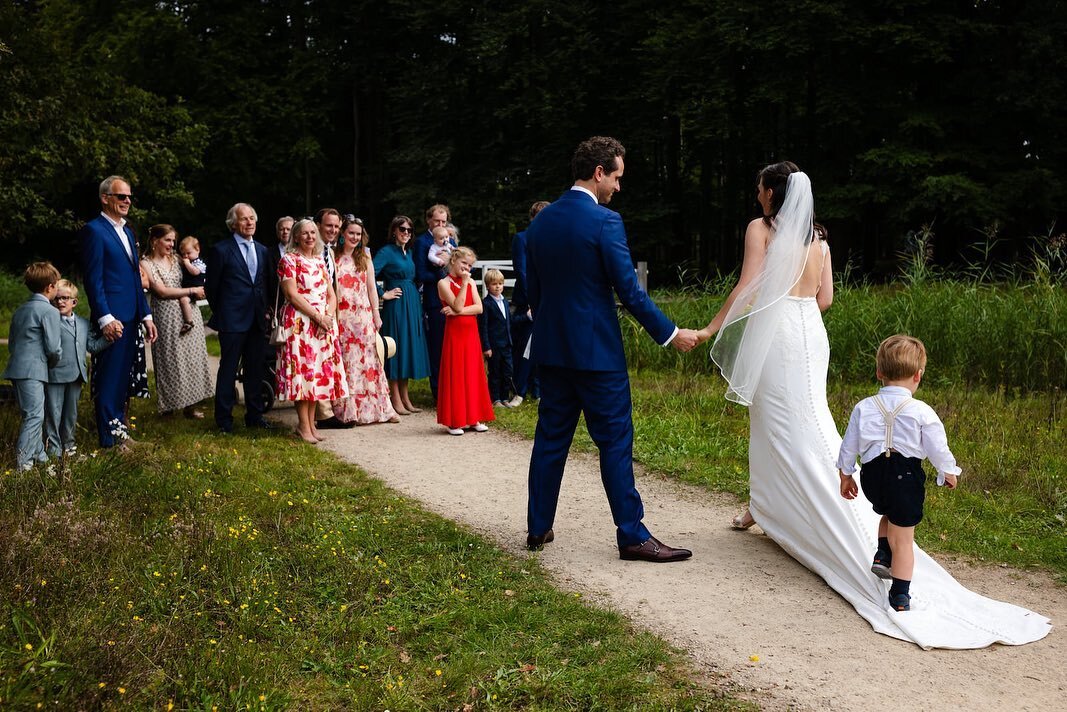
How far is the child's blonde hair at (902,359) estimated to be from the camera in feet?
15.1

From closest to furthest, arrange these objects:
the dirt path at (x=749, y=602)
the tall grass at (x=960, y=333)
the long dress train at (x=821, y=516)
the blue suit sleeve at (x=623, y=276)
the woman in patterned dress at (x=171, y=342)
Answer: the dirt path at (x=749, y=602) < the long dress train at (x=821, y=516) < the blue suit sleeve at (x=623, y=276) < the woman in patterned dress at (x=171, y=342) < the tall grass at (x=960, y=333)

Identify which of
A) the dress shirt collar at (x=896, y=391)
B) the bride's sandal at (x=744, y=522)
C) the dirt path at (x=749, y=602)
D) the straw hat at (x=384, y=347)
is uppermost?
the dress shirt collar at (x=896, y=391)

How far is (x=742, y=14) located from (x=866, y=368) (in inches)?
551

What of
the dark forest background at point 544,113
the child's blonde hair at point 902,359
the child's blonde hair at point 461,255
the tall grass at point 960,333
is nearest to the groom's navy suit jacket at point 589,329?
the child's blonde hair at point 902,359

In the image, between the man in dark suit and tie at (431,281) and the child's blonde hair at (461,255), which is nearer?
the child's blonde hair at (461,255)

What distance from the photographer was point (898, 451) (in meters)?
4.58

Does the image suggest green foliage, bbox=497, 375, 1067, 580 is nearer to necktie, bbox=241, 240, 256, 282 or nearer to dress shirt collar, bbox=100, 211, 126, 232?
necktie, bbox=241, 240, 256, 282

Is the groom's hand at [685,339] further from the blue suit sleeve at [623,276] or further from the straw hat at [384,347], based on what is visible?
the straw hat at [384,347]

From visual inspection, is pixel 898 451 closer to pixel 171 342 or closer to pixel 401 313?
pixel 401 313

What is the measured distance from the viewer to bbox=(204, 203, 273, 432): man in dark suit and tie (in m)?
9.19

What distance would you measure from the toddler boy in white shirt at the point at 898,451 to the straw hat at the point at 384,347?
5.88 metres

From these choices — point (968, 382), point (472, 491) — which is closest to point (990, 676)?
point (472, 491)

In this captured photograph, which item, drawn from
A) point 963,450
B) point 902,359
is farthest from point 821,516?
point 963,450

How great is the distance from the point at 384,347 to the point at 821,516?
5633 mm
